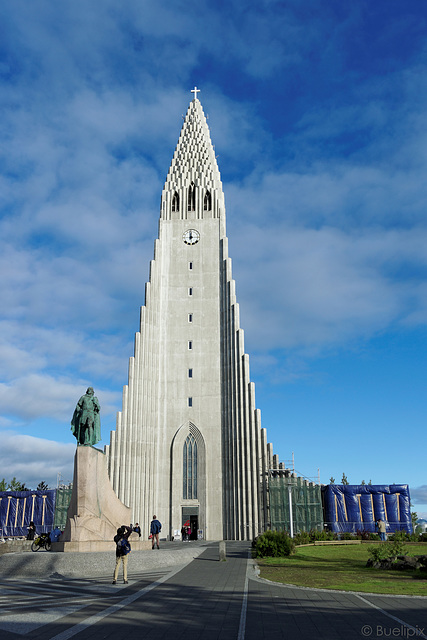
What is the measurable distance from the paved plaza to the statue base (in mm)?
2918


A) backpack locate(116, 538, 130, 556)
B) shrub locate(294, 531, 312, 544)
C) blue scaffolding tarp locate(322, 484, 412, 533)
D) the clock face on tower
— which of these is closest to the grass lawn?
backpack locate(116, 538, 130, 556)

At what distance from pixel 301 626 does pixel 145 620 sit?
8.49ft

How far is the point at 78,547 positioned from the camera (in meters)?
18.5

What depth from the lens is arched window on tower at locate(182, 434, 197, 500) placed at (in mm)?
45156

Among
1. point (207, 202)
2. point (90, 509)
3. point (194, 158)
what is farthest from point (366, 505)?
point (194, 158)

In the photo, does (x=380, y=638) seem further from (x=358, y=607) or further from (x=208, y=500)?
(x=208, y=500)

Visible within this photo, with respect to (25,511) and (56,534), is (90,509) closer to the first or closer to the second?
(56,534)

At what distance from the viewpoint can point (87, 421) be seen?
71.9 ft

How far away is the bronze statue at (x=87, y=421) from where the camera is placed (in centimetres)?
2178

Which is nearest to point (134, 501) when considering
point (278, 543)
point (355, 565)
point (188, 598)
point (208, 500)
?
point (208, 500)

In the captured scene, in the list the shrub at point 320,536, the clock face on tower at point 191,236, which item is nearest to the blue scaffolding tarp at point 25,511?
the shrub at point 320,536

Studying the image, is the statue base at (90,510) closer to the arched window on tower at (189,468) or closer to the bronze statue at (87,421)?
the bronze statue at (87,421)

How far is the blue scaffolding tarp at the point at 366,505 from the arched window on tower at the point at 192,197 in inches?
1210

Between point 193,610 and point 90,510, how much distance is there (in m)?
11.7
